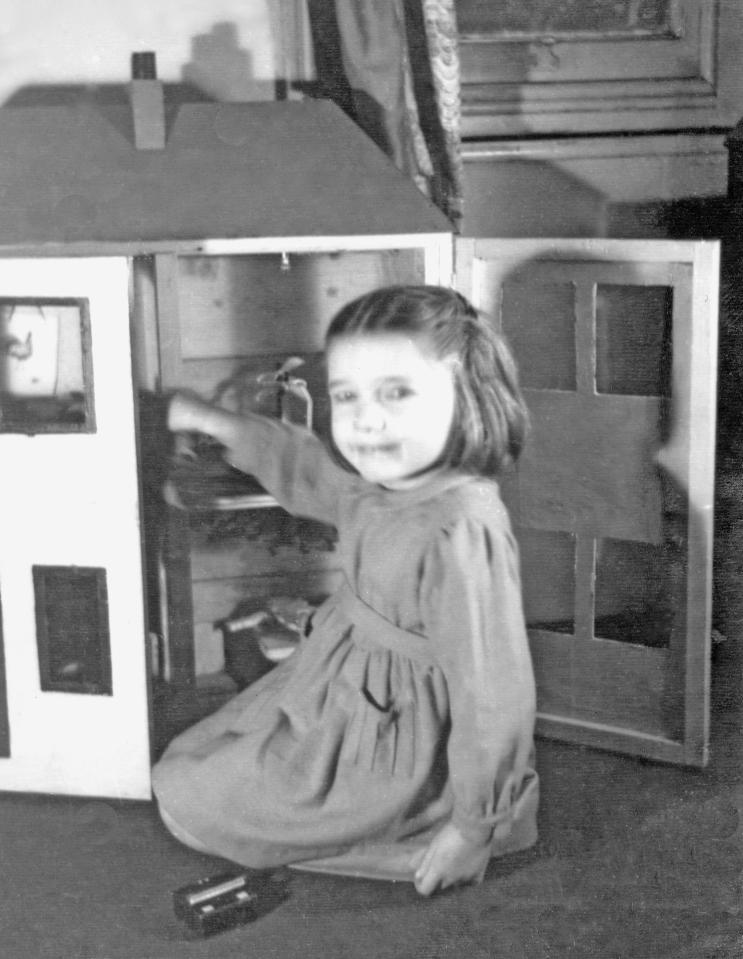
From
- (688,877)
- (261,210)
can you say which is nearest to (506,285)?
(261,210)

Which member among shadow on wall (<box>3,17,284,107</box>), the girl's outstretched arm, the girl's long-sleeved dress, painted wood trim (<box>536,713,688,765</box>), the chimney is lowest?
painted wood trim (<box>536,713,688,765</box>)

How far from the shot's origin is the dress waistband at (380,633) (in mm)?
1308

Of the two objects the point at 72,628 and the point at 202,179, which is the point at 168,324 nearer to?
the point at 202,179

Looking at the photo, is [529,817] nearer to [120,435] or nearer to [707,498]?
[707,498]

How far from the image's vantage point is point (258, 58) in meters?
1.79

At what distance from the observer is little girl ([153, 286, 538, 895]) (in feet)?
4.08

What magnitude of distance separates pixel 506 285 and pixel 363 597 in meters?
0.61

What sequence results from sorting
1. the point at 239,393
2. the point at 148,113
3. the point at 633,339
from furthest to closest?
the point at 239,393
the point at 633,339
the point at 148,113

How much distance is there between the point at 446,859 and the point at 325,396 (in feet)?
2.65

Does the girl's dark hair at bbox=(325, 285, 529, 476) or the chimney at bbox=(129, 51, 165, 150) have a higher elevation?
the chimney at bbox=(129, 51, 165, 150)

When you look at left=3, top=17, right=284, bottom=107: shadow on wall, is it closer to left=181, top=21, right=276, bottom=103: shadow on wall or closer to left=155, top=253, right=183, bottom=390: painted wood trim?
left=181, top=21, right=276, bottom=103: shadow on wall

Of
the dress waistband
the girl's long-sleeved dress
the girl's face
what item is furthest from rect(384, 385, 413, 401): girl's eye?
the dress waistband

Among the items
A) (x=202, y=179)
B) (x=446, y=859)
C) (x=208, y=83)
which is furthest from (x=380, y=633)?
(x=208, y=83)

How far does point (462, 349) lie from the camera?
4.12 feet
